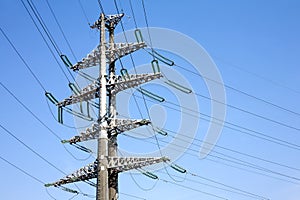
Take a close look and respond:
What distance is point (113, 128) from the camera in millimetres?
28891

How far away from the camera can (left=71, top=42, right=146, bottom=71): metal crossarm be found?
101 feet

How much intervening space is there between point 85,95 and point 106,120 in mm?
3292

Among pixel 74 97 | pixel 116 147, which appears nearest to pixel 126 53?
pixel 74 97

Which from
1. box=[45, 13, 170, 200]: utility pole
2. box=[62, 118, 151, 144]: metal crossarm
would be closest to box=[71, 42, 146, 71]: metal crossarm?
box=[45, 13, 170, 200]: utility pole

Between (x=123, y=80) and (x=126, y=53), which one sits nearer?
(x=123, y=80)

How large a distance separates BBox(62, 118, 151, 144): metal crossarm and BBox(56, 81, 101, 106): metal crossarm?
2.50 m

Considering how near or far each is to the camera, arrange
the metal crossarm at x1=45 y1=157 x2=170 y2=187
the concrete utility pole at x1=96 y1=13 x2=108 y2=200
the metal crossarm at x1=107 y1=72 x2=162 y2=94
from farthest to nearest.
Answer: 1. the metal crossarm at x1=107 y1=72 x2=162 y2=94
2. the metal crossarm at x1=45 y1=157 x2=170 y2=187
3. the concrete utility pole at x1=96 y1=13 x2=108 y2=200

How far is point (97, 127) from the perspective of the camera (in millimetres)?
27797

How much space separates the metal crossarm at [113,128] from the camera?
28.0m

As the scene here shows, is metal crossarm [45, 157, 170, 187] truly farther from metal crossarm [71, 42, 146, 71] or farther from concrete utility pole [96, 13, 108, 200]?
metal crossarm [71, 42, 146, 71]

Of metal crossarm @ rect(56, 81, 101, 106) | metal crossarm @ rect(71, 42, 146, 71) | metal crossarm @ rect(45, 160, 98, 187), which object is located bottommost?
metal crossarm @ rect(45, 160, 98, 187)

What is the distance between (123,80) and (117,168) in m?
6.88

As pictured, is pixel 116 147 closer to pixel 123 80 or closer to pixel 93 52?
pixel 123 80

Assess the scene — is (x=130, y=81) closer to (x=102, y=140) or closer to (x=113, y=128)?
(x=113, y=128)
